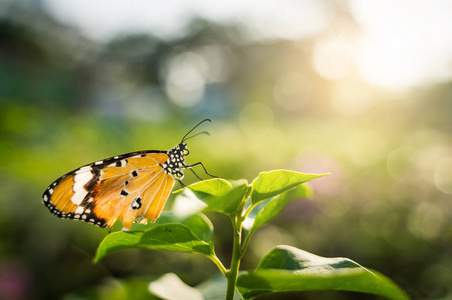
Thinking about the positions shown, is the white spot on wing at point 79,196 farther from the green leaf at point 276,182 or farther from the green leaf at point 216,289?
the green leaf at point 276,182

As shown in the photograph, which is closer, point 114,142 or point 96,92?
point 114,142

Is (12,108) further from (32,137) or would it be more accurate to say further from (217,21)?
(217,21)

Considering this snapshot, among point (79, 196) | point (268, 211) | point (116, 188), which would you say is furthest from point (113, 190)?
point (268, 211)

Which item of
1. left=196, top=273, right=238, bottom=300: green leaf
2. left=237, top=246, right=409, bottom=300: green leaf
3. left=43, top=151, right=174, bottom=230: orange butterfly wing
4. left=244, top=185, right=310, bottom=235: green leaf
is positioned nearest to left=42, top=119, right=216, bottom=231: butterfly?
left=43, top=151, right=174, bottom=230: orange butterfly wing

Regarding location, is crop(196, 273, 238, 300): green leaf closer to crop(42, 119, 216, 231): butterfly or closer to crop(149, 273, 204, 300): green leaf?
crop(149, 273, 204, 300): green leaf

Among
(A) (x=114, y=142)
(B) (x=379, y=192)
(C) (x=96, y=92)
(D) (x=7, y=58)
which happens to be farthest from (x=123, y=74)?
(B) (x=379, y=192)

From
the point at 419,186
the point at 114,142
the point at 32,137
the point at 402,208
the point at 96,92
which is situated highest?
the point at 96,92
